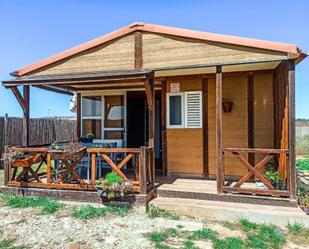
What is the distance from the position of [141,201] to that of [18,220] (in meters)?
1.99

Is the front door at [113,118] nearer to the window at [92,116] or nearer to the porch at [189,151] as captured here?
the porch at [189,151]

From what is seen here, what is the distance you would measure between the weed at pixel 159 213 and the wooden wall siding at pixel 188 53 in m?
2.59

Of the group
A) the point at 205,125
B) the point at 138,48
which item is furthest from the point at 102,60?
the point at 205,125

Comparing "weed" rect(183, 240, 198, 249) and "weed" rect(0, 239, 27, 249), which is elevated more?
"weed" rect(183, 240, 198, 249)

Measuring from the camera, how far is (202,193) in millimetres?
4758

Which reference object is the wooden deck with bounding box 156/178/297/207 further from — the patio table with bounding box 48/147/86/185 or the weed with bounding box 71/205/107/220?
→ the patio table with bounding box 48/147/86/185

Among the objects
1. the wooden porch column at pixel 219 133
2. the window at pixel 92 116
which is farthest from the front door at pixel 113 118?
the wooden porch column at pixel 219 133

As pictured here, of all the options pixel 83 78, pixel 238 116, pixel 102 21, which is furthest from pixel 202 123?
pixel 102 21

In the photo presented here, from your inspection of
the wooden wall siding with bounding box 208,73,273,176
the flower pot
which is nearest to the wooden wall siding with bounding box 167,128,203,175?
the wooden wall siding with bounding box 208,73,273,176

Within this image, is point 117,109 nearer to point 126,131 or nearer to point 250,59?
point 126,131

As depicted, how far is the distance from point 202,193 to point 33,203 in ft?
10.3

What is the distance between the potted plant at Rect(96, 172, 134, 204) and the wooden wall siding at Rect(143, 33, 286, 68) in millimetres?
2172

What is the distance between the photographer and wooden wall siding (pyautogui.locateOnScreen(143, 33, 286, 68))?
14.6ft

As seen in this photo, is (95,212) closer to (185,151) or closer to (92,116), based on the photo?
(185,151)
